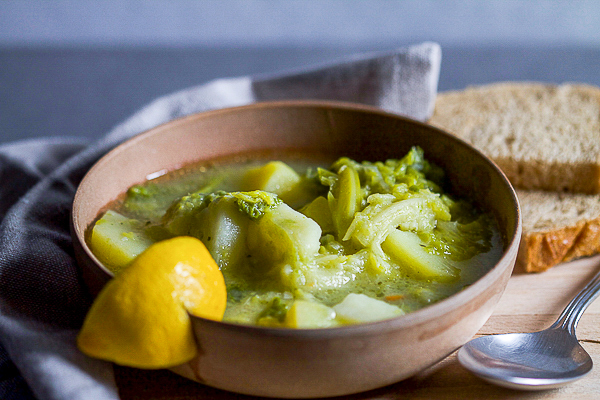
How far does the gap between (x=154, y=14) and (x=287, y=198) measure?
3911 mm

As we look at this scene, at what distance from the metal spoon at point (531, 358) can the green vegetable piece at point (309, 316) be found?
487 mm

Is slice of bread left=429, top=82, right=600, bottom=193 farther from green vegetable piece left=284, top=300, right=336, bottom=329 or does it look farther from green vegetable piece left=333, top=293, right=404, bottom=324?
green vegetable piece left=284, top=300, right=336, bottom=329

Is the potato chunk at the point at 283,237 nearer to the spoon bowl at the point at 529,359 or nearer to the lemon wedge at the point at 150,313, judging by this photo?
the lemon wedge at the point at 150,313

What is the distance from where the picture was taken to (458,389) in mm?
1865

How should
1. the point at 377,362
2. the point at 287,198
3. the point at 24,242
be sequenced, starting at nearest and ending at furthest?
the point at 377,362, the point at 24,242, the point at 287,198

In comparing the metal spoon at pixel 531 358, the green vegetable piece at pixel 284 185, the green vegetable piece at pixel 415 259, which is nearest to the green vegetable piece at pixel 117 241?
the green vegetable piece at pixel 284 185

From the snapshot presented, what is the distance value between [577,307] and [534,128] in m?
1.60

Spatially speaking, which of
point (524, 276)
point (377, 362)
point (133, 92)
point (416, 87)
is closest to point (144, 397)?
point (377, 362)

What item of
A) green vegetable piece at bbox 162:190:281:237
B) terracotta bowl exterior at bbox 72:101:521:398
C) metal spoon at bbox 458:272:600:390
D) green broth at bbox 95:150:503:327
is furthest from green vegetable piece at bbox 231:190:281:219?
metal spoon at bbox 458:272:600:390

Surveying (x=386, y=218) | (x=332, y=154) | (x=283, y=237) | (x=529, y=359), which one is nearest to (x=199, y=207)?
(x=283, y=237)

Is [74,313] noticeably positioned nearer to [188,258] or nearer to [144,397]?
[144,397]

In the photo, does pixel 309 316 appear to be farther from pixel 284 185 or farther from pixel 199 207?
pixel 284 185

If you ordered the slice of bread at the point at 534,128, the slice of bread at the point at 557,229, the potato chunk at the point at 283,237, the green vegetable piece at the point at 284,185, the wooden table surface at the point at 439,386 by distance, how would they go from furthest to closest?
the slice of bread at the point at 534,128 < the slice of bread at the point at 557,229 < the green vegetable piece at the point at 284,185 < the potato chunk at the point at 283,237 < the wooden table surface at the point at 439,386

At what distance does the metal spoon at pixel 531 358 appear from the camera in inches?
71.0
